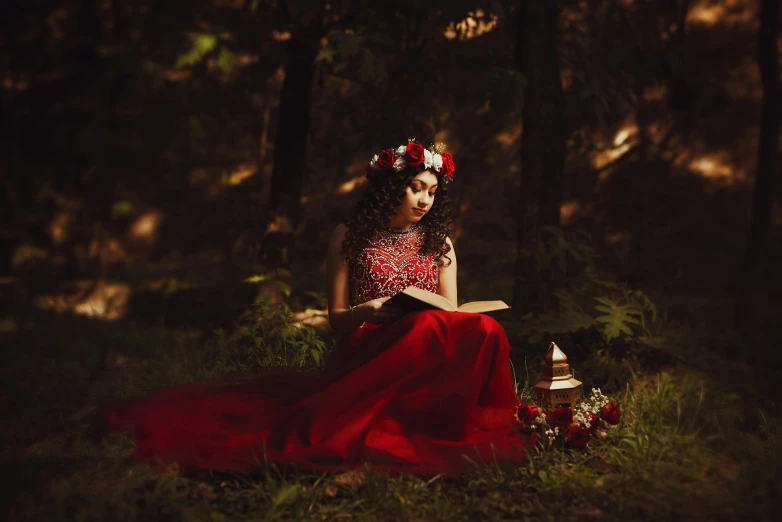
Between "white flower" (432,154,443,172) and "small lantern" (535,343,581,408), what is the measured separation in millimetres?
1252

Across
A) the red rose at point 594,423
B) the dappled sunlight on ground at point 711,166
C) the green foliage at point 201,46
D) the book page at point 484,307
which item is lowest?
the red rose at point 594,423

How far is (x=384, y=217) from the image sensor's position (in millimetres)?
4570

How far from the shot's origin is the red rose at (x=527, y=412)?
4160 mm

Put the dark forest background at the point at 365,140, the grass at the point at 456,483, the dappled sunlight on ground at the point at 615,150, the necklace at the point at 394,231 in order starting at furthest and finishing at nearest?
1. the dappled sunlight on ground at the point at 615,150
2. the dark forest background at the point at 365,140
3. the necklace at the point at 394,231
4. the grass at the point at 456,483

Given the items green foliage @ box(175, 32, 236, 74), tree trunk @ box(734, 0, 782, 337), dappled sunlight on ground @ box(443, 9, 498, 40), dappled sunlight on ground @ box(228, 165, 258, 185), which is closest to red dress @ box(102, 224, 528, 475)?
dappled sunlight on ground @ box(443, 9, 498, 40)

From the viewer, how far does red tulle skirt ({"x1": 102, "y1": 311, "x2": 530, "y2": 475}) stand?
3.87 metres

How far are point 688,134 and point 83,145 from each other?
788 centimetres

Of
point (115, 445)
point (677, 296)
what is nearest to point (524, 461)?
point (115, 445)

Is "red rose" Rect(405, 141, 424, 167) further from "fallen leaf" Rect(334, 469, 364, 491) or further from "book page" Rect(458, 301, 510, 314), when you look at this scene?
"fallen leaf" Rect(334, 469, 364, 491)

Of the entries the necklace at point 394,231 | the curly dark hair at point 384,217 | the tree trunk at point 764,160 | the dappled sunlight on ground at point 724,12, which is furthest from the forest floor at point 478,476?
the dappled sunlight on ground at point 724,12

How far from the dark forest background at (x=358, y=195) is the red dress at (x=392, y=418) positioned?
224 mm

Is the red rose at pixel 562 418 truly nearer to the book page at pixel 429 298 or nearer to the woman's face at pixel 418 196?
the book page at pixel 429 298

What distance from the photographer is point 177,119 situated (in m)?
9.74

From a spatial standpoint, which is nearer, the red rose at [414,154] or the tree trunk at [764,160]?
the red rose at [414,154]
